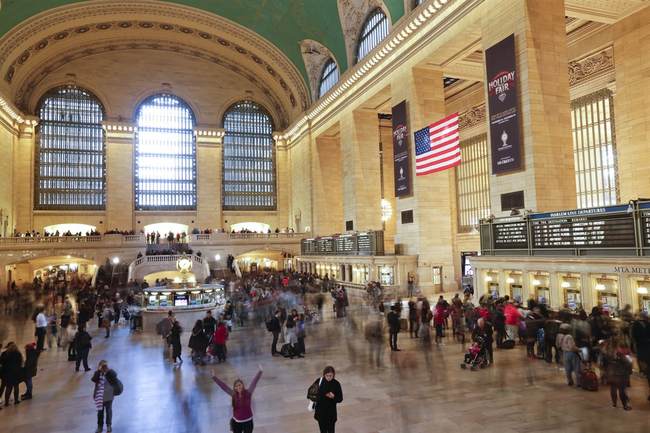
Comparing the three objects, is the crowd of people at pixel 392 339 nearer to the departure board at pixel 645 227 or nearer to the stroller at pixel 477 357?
the stroller at pixel 477 357

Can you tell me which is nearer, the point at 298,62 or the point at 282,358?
the point at 282,358

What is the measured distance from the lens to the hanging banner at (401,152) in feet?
67.6

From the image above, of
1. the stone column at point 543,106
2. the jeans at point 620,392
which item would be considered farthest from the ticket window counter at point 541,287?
the jeans at point 620,392

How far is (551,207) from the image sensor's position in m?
13.6

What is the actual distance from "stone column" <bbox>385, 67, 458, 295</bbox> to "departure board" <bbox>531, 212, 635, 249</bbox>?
768 centimetres

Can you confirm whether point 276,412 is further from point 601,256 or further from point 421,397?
point 601,256

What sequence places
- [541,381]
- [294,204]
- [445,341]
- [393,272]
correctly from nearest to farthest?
[541,381], [445,341], [393,272], [294,204]

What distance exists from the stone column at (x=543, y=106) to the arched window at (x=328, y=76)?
15713 mm

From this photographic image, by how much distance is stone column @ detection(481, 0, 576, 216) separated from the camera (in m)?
13.7

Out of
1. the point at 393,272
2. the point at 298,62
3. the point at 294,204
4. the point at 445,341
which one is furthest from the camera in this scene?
the point at 294,204

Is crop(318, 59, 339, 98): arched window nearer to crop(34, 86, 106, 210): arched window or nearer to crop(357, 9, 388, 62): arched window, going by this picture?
crop(357, 9, 388, 62): arched window

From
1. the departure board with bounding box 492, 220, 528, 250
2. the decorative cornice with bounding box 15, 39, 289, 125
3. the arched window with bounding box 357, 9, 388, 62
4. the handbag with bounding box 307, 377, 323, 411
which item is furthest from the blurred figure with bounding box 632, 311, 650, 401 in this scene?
the decorative cornice with bounding box 15, 39, 289, 125

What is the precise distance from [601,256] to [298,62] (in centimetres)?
2682

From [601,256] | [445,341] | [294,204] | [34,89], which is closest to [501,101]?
[601,256]
